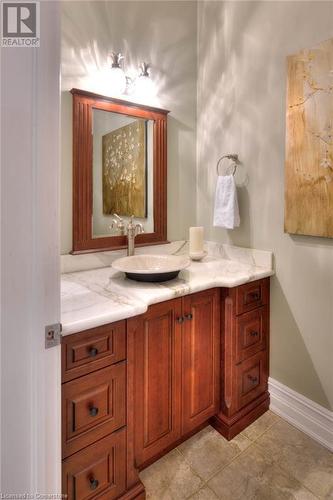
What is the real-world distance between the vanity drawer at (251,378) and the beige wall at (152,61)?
3.21 feet

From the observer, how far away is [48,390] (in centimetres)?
80

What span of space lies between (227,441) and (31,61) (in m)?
1.87

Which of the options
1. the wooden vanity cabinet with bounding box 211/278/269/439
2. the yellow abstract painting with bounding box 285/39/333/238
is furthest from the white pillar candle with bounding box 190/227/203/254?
Answer: the yellow abstract painting with bounding box 285/39/333/238

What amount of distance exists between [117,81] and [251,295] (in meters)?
1.49

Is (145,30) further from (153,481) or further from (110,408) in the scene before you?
(153,481)

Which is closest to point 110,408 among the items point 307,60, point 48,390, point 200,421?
point 48,390

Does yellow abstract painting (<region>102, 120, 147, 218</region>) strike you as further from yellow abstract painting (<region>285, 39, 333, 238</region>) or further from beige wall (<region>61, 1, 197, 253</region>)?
yellow abstract painting (<region>285, 39, 333, 238</region>)

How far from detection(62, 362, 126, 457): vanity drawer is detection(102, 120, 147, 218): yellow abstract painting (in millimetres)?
1013

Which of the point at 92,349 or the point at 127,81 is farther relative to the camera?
the point at 127,81

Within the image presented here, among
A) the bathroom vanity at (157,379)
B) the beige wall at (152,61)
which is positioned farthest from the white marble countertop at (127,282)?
the beige wall at (152,61)

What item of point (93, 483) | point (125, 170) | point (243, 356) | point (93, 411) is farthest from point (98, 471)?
Answer: point (125, 170)

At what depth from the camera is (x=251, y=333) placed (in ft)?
5.85

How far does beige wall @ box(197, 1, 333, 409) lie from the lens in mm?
1633
